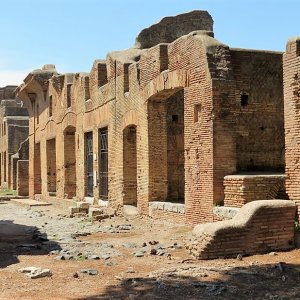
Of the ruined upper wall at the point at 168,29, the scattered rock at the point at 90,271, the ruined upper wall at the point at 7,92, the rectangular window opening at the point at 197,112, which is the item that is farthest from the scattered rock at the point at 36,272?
the ruined upper wall at the point at 7,92

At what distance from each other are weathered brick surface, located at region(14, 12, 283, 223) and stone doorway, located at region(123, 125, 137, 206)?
0.03 metres

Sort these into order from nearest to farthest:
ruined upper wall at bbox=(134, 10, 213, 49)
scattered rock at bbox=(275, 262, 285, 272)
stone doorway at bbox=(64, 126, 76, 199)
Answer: scattered rock at bbox=(275, 262, 285, 272)
ruined upper wall at bbox=(134, 10, 213, 49)
stone doorway at bbox=(64, 126, 76, 199)

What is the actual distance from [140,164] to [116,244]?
4.46 m

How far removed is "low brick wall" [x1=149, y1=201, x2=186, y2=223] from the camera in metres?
12.1

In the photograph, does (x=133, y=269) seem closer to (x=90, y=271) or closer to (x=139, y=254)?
(x=90, y=271)

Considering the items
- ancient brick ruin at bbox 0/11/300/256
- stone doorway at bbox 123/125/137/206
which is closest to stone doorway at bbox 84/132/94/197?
ancient brick ruin at bbox 0/11/300/256

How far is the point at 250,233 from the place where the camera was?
8312mm

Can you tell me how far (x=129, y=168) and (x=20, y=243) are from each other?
5.30 meters

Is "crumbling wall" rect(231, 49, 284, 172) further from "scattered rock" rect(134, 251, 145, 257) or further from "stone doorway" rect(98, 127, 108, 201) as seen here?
"stone doorway" rect(98, 127, 108, 201)

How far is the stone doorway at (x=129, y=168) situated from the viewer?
1529 centimetres

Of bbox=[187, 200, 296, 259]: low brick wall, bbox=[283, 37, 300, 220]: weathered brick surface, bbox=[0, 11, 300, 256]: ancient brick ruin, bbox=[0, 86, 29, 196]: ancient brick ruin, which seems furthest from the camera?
bbox=[0, 86, 29, 196]: ancient brick ruin

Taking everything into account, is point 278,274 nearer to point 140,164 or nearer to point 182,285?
point 182,285

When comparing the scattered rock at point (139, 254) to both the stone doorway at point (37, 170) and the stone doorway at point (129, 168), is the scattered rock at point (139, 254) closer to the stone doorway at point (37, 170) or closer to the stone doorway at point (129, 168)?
the stone doorway at point (129, 168)

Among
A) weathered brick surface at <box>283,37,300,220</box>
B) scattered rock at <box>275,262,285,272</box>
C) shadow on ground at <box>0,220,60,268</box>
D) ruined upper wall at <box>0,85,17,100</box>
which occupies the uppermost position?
ruined upper wall at <box>0,85,17,100</box>
